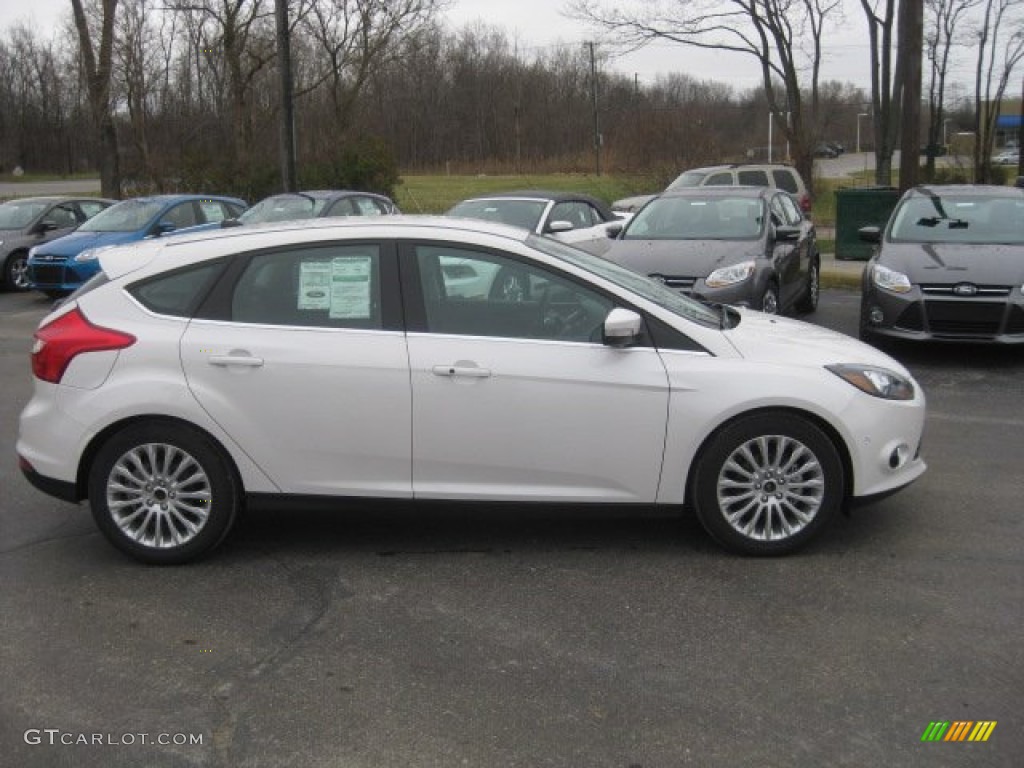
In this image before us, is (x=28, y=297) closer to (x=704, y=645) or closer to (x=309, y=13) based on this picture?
(x=704, y=645)

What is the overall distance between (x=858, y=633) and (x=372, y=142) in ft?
85.4

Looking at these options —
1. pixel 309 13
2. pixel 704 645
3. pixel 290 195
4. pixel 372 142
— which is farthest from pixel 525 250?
pixel 309 13

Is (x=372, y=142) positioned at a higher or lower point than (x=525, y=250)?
higher

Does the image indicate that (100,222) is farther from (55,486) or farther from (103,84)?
(55,486)

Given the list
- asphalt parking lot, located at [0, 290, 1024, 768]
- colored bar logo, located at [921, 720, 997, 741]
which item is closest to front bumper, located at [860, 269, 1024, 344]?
asphalt parking lot, located at [0, 290, 1024, 768]

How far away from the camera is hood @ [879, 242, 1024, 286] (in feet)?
29.5

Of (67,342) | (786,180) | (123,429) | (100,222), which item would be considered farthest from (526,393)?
(786,180)

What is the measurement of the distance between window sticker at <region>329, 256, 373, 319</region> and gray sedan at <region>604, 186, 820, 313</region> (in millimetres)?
5186

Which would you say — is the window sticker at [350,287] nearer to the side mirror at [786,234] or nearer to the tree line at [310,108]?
the side mirror at [786,234]

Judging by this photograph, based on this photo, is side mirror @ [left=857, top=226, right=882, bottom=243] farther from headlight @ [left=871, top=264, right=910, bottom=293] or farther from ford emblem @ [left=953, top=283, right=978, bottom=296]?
ford emblem @ [left=953, top=283, right=978, bottom=296]

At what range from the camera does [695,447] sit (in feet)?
15.3

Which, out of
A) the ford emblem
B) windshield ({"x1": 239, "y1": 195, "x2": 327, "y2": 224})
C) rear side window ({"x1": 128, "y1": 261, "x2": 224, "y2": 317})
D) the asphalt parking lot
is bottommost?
the asphalt parking lot

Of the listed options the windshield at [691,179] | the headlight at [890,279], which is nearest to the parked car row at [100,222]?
the windshield at [691,179]

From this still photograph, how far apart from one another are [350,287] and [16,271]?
14.0 meters
